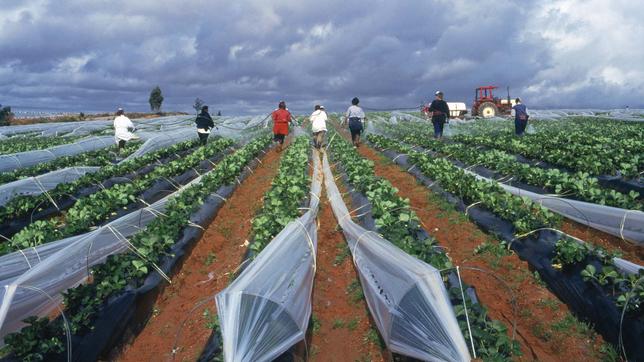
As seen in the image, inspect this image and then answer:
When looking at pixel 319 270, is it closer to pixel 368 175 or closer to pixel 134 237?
pixel 134 237

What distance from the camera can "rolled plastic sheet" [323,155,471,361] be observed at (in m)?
3.03

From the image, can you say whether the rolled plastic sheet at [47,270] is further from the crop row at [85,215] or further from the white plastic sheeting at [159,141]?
the white plastic sheeting at [159,141]

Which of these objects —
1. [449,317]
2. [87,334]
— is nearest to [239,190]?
[87,334]

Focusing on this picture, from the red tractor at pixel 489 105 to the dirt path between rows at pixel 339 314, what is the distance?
32176 millimetres

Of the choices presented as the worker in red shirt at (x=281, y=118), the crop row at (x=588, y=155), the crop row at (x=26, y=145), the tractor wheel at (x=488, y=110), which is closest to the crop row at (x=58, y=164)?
Answer: the crop row at (x=26, y=145)

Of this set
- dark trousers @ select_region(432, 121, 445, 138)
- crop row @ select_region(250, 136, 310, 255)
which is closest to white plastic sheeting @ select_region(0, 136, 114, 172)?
crop row @ select_region(250, 136, 310, 255)

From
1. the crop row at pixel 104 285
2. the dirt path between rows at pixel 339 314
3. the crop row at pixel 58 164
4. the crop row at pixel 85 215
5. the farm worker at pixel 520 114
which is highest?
the farm worker at pixel 520 114

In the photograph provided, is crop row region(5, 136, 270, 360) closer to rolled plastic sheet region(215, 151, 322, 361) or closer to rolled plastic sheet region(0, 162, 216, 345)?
rolled plastic sheet region(0, 162, 216, 345)

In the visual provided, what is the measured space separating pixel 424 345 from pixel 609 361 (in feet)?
5.72

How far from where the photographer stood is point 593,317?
419 cm

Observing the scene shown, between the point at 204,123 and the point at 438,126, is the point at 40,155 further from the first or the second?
the point at 438,126

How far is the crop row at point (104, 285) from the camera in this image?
3812 millimetres

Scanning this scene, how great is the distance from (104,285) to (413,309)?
335 centimetres

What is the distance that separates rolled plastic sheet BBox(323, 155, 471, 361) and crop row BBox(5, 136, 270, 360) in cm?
276
